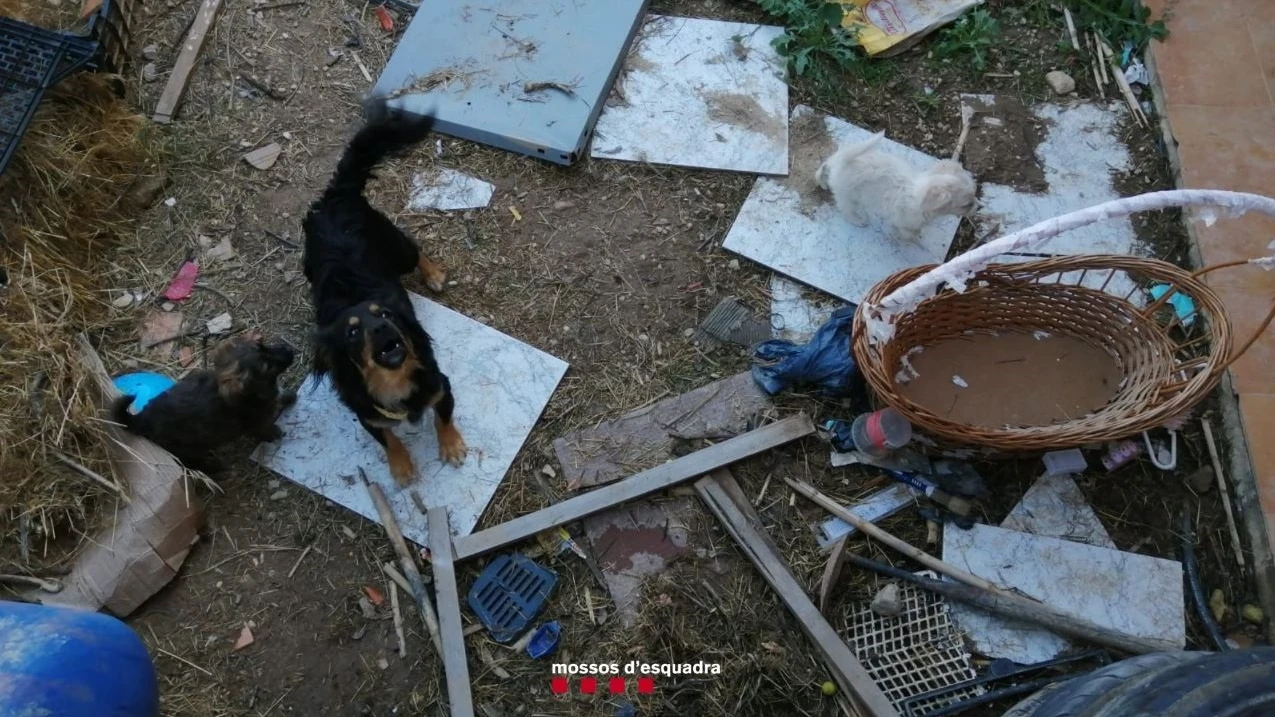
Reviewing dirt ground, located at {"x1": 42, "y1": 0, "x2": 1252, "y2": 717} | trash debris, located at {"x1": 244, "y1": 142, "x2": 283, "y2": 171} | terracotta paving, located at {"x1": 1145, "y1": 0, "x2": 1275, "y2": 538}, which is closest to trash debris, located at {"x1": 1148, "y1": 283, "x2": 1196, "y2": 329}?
terracotta paving, located at {"x1": 1145, "y1": 0, "x2": 1275, "y2": 538}

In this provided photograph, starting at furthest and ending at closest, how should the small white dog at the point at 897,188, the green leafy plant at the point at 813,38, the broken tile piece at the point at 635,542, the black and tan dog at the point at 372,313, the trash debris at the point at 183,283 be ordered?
the green leafy plant at the point at 813,38, the trash debris at the point at 183,283, the small white dog at the point at 897,188, the broken tile piece at the point at 635,542, the black and tan dog at the point at 372,313

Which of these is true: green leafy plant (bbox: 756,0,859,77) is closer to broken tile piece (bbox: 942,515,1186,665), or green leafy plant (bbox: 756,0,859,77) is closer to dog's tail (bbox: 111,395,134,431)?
broken tile piece (bbox: 942,515,1186,665)

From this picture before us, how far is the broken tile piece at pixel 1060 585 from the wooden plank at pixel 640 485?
770 mm

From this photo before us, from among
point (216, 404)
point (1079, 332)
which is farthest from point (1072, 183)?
point (216, 404)

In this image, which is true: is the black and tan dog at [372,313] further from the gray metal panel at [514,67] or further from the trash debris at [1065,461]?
the trash debris at [1065,461]

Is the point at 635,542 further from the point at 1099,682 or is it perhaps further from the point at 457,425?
→ the point at 1099,682

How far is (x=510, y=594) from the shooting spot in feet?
10.1

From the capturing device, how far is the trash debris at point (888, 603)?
296 cm

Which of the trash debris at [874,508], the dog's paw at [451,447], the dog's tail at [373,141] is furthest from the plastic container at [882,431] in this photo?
the dog's tail at [373,141]

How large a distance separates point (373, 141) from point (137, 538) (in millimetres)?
1786

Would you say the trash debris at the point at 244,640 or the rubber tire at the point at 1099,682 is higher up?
the rubber tire at the point at 1099,682

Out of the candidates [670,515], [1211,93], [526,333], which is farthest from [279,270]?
[1211,93]

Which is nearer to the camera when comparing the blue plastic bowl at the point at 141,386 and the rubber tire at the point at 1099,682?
the rubber tire at the point at 1099,682

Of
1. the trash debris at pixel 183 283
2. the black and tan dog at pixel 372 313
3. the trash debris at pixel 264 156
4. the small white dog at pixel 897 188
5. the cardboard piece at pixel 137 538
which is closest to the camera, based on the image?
the black and tan dog at pixel 372 313
